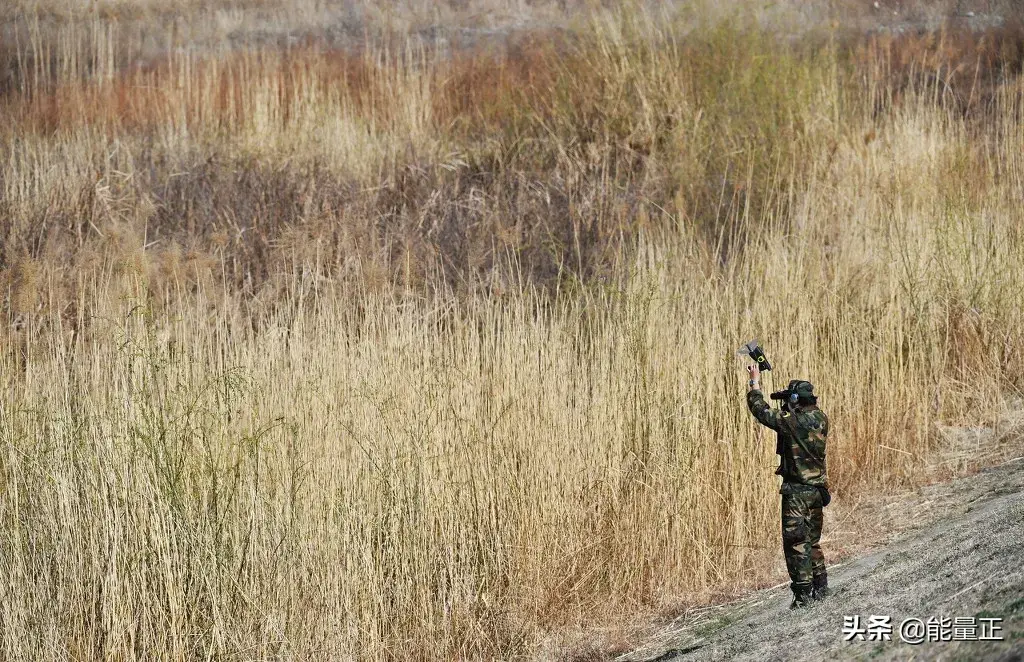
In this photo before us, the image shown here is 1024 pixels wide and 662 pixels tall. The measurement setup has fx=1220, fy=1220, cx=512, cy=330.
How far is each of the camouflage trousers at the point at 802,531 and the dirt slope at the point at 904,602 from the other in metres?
0.09

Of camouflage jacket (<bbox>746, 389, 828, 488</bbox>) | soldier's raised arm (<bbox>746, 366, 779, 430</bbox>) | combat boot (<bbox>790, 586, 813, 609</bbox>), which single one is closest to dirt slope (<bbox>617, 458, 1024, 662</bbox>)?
combat boot (<bbox>790, 586, 813, 609</bbox>)

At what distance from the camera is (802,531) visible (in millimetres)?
3104

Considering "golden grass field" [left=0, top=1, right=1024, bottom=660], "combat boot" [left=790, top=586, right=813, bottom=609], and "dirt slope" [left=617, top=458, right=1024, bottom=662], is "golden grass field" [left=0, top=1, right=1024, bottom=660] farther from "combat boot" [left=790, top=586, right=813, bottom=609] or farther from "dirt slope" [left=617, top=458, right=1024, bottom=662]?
"combat boot" [left=790, top=586, right=813, bottom=609]

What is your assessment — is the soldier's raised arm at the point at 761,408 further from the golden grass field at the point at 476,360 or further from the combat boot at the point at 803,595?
the golden grass field at the point at 476,360

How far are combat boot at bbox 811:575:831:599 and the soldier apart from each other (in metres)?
0.03

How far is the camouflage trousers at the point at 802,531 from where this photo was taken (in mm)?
3105

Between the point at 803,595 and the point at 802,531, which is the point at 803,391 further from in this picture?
the point at 803,595

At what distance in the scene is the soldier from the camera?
10.2 ft

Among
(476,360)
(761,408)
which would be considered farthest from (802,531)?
(476,360)

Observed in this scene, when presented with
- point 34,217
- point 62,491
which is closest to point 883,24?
point 34,217

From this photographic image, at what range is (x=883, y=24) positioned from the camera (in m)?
15.4

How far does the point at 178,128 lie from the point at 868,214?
5080mm

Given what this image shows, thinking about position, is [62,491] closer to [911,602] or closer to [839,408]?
[911,602]

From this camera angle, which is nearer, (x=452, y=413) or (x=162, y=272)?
(x=452, y=413)
